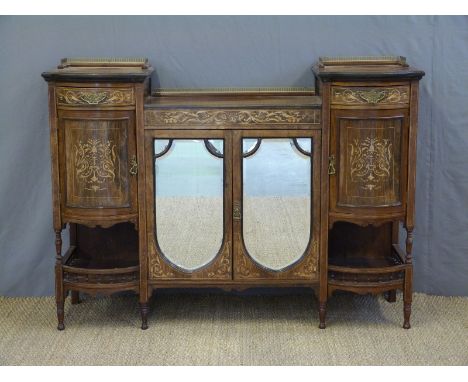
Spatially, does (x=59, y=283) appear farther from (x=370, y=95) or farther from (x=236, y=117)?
(x=370, y=95)

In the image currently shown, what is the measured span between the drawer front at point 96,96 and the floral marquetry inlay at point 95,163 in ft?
0.59

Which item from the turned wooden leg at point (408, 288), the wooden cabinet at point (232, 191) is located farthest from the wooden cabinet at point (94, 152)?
the turned wooden leg at point (408, 288)

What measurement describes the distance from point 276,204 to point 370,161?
0.49 m

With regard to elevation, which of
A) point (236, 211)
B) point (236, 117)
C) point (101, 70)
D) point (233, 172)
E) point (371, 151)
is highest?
point (101, 70)

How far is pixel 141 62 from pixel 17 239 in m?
1.20

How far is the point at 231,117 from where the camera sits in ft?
14.3

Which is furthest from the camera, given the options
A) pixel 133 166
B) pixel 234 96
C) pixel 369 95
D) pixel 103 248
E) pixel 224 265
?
pixel 103 248

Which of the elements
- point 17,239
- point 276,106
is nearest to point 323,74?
point 276,106

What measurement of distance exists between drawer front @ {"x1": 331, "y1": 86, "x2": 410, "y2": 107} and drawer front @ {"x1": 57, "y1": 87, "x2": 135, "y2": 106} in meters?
0.95

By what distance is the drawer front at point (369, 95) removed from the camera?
14.1 feet

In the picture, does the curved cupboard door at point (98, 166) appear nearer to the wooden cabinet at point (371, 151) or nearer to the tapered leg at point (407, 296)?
the wooden cabinet at point (371, 151)

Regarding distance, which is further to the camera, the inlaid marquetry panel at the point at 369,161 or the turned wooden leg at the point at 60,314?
the turned wooden leg at the point at 60,314

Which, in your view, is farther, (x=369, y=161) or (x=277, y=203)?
(x=277, y=203)

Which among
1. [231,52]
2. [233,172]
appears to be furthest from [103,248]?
[231,52]
